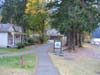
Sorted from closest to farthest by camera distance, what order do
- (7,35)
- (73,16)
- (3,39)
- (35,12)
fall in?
(73,16) < (3,39) < (7,35) < (35,12)

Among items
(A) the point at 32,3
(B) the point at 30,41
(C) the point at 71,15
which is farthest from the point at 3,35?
(C) the point at 71,15

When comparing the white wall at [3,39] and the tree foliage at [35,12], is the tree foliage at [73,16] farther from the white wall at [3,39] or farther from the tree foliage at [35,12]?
the tree foliage at [35,12]

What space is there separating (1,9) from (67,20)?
4117 centimetres

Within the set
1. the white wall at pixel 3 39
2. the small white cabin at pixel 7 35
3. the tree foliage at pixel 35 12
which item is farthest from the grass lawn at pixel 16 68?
the tree foliage at pixel 35 12

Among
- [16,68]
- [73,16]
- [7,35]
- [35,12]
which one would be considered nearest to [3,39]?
[7,35]

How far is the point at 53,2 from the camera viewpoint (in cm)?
5031

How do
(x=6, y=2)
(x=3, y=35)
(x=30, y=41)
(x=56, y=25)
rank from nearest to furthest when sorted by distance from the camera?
(x=56, y=25)
(x=3, y=35)
(x=30, y=41)
(x=6, y=2)

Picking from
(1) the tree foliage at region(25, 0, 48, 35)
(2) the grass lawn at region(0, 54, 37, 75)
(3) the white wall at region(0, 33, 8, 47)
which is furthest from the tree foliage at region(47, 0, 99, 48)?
(1) the tree foliage at region(25, 0, 48, 35)

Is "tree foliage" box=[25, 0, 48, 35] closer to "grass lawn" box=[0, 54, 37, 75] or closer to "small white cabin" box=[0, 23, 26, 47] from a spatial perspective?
"small white cabin" box=[0, 23, 26, 47]

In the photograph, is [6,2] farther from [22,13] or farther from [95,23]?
[95,23]

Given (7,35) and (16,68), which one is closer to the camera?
(16,68)

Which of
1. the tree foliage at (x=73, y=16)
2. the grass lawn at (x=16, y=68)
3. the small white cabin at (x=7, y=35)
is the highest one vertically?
the tree foliage at (x=73, y=16)

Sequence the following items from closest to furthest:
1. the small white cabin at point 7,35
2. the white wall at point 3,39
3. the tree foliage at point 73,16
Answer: the tree foliage at point 73,16 → the white wall at point 3,39 → the small white cabin at point 7,35

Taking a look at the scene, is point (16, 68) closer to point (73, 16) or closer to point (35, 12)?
point (73, 16)
